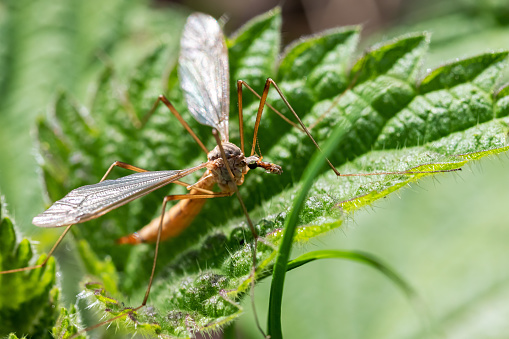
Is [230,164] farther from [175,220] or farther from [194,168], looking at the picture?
[175,220]

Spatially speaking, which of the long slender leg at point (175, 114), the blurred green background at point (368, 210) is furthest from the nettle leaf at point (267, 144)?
the blurred green background at point (368, 210)

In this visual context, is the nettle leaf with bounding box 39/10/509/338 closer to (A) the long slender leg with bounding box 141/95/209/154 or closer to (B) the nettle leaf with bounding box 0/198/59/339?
(A) the long slender leg with bounding box 141/95/209/154

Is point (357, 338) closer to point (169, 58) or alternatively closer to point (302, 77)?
point (302, 77)

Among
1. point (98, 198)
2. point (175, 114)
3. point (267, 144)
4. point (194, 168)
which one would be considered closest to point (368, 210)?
point (267, 144)

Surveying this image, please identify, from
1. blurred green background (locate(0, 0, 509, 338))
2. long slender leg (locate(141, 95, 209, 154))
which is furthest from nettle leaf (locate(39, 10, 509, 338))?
blurred green background (locate(0, 0, 509, 338))

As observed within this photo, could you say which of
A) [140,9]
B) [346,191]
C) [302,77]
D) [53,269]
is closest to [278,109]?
[302,77]

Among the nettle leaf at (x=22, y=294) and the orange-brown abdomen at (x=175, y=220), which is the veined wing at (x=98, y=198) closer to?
the orange-brown abdomen at (x=175, y=220)
